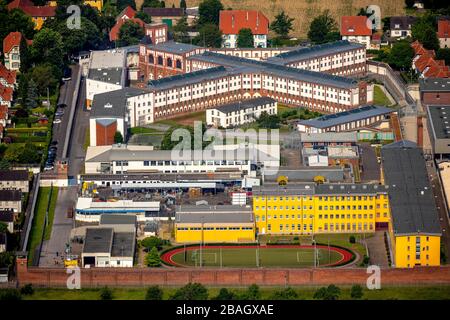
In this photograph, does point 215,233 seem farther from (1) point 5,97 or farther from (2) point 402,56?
(2) point 402,56

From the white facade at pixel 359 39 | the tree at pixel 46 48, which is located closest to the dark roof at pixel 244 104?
the tree at pixel 46 48

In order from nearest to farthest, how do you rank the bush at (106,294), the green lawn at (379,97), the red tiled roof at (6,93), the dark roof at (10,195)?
the bush at (106,294) → the dark roof at (10,195) → the red tiled roof at (6,93) → the green lawn at (379,97)

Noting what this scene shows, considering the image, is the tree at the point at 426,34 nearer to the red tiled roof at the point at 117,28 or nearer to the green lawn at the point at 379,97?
the green lawn at the point at 379,97

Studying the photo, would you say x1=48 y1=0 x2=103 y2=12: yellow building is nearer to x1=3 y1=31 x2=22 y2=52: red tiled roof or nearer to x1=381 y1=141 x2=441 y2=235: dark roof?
x1=3 y1=31 x2=22 y2=52: red tiled roof

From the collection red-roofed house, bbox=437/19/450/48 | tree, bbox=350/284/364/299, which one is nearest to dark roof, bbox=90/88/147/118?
red-roofed house, bbox=437/19/450/48

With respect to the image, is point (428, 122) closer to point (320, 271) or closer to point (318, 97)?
point (318, 97)
